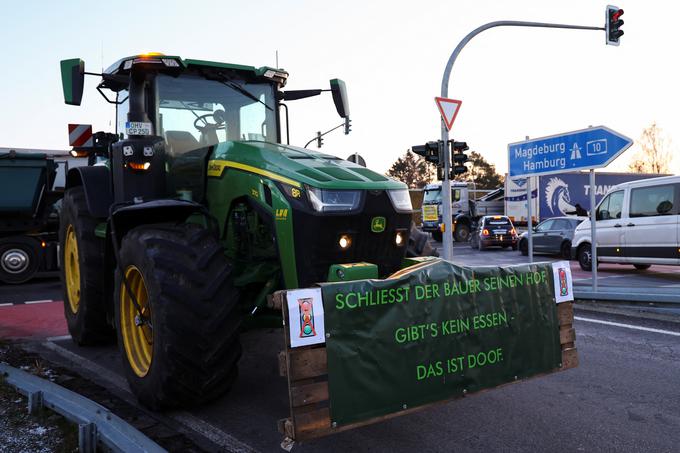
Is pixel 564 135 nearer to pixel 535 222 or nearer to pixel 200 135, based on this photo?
pixel 200 135

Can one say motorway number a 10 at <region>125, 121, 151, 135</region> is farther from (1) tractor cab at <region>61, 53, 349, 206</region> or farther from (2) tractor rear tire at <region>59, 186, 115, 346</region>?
(2) tractor rear tire at <region>59, 186, 115, 346</region>

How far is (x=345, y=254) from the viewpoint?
14.2 feet

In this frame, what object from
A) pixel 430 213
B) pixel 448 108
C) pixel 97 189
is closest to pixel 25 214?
pixel 97 189

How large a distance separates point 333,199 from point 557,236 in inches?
687

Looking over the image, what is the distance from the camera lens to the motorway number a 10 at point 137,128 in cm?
496

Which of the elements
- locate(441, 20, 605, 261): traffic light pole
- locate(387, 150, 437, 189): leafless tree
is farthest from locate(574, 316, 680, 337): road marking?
locate(387, 150, 437, 189): leafless tree

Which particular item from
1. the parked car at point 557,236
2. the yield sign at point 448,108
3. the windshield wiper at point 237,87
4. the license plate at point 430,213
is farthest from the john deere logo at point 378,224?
the parked car at point 557,236

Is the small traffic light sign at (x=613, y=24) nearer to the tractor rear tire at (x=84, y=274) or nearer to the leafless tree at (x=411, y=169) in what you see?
the tractor rear tire at (x=84, y=274)

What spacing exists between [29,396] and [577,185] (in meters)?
30.4

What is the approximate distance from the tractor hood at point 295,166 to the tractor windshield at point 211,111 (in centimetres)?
53

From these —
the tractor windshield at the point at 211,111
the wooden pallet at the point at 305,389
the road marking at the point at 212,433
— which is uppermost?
the tractor windshield at the point at 211,111

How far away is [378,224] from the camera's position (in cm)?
443

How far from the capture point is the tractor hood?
428cm

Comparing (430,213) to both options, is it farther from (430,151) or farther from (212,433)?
(212,433)
